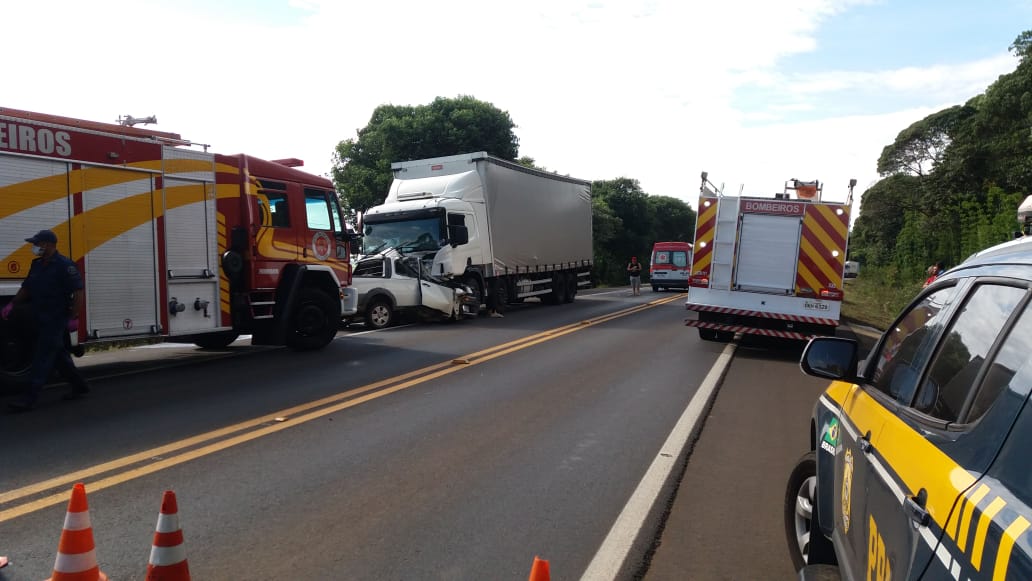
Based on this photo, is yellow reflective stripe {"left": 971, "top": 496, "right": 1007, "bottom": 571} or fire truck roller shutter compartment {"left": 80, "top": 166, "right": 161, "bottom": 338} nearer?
yellow reflective stripe {"left": 971, "top": 496, "right": 1007, "bottom": 571}

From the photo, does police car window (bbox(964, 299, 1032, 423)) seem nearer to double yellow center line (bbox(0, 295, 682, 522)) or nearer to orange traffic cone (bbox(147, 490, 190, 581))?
orange traffic cone (bbox(147, 490, 190, 581))

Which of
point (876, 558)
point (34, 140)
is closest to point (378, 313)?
point (34, 140)

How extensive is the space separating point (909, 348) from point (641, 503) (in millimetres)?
2532

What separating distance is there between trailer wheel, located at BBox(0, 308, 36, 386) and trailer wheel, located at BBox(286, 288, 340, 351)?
3828mm

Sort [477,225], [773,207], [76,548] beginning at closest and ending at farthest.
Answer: [76,548] < [773,207] < [477,225]

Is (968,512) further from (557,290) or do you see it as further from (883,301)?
(883,301)

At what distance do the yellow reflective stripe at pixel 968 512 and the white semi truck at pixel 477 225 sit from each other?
52.2 feet

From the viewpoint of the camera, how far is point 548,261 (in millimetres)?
24469

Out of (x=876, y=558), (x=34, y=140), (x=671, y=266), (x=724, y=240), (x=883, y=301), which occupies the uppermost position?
(x=34, y=140)

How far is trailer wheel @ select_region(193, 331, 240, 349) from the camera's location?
38.8ft

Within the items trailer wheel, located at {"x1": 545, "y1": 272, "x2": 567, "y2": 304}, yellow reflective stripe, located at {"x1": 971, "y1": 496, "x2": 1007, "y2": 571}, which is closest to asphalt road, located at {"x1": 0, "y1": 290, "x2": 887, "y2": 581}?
yellow reflective stripe, located at {"x1": 971, "y1": 496, "x2": 1007, "y2": 571}

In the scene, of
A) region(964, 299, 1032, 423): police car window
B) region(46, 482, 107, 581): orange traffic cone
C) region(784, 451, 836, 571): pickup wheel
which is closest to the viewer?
region(964, 299, 1032, 423): police car window

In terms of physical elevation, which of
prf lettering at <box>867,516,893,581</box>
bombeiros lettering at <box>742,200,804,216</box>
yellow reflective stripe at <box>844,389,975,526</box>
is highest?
bombeiros lettering at <box>742,200,804,216</box>

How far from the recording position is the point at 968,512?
1645 millimetres
